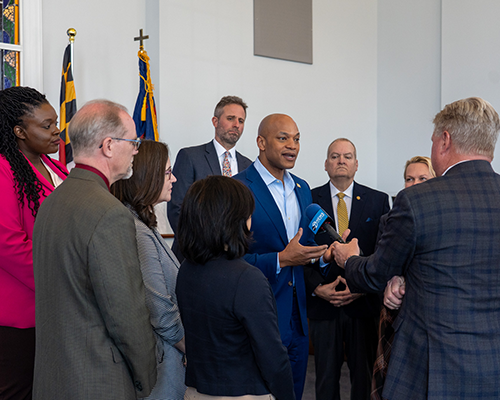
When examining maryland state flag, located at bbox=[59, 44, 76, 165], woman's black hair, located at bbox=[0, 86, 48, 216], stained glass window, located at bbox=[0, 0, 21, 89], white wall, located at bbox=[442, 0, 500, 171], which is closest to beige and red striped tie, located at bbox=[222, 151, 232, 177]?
maryland state flag, located at bbox=[59, 44, 76, 165]

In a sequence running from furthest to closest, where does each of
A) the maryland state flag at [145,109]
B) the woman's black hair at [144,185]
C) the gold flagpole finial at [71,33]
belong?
the maryland state flag at [145,109], the gold flagpole finial at [71,33], the woman's black hair at [144,185]

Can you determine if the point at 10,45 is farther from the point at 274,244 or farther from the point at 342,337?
the point at 342,337

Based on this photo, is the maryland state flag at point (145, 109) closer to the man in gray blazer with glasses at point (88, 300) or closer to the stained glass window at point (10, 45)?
the stained glass window at point (10, 45)

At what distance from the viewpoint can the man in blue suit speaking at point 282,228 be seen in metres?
2.56

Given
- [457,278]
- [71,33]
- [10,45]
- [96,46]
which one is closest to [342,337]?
[457,278]

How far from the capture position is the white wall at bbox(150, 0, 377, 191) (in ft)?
16.6

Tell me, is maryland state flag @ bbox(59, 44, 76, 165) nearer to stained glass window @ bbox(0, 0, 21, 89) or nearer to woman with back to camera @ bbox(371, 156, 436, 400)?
stained glass window @ bbox(0, 0, 21, 89)

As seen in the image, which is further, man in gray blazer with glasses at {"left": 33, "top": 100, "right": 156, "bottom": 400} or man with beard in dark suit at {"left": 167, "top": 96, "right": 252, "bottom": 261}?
man with beard in dark suit at {"left": 167, "top": 96, "right": 252, "bottom": 261}

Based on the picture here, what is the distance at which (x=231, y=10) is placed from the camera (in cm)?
550

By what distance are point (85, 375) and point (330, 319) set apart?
1.94 m

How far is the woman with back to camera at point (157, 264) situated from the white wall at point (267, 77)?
120 inches

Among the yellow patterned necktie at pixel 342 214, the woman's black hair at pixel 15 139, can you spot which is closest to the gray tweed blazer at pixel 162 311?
the woman's black hair at pixel 15 139

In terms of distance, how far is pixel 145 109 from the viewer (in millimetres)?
4500

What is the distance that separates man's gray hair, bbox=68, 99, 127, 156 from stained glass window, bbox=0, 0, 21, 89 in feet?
10.4
